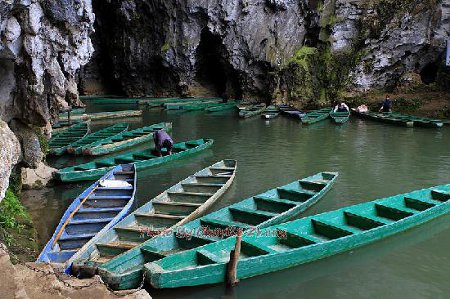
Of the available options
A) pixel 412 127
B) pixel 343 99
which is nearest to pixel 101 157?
pixel 412 127

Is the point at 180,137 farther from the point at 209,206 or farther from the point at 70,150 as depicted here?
the point at 209,206

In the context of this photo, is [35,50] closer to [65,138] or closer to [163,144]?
[163,144]

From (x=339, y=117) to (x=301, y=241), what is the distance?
60.2 feet

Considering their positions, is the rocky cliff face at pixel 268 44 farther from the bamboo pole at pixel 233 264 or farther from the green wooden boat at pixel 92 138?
the bamboo pole at pixel 233 264

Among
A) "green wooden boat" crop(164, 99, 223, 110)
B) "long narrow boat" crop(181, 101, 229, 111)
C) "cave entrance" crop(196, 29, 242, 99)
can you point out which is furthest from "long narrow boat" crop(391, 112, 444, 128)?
"cave entrance" crop(196, 29, 242, 99)

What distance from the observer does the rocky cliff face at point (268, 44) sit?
Result: 3084cm

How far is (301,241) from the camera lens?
26.7 feet

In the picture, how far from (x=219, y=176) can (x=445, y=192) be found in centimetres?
577

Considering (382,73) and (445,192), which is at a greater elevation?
(382,73)

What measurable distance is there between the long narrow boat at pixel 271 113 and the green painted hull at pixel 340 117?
3522 mm

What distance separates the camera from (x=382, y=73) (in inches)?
1243

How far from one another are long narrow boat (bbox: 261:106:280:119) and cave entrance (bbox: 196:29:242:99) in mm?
7308

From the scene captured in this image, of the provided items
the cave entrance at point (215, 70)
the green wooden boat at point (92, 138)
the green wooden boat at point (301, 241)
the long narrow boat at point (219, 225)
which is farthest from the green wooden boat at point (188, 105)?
the green wooden boat at point (301, 241)

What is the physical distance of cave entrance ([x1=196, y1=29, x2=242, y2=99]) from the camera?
121 ft
